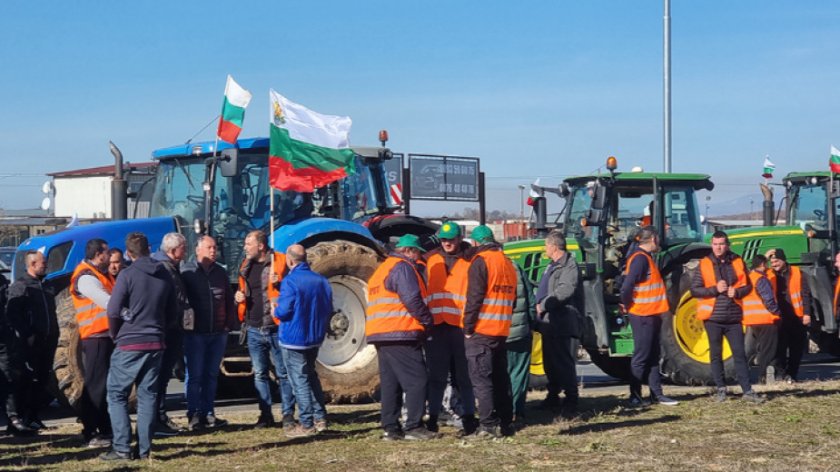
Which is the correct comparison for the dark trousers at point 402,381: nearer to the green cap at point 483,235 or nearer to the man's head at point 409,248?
the man's head at point 409,248

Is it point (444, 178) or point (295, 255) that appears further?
point (444, 178)

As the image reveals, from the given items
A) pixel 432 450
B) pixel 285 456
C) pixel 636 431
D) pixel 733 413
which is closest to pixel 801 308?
pixel 733 413

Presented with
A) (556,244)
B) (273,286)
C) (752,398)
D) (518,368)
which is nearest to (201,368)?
(273,286)

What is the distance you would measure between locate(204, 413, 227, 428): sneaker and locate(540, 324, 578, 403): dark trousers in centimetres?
318

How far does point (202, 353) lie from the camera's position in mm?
11148

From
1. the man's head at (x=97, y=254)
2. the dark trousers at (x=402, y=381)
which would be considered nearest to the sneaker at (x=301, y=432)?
the dark trousers at (x=402, y=381)

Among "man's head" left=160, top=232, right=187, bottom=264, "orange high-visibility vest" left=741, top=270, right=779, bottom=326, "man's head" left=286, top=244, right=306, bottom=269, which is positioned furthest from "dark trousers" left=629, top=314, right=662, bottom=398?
"man's head" left=160, top=232, right=187, bottom=264

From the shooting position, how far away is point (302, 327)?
1040cm

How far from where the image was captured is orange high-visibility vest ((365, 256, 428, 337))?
9984mm

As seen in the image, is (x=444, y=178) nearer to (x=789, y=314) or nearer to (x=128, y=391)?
(x=789, y=314)

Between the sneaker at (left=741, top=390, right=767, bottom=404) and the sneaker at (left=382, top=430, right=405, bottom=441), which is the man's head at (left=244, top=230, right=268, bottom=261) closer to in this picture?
the sneaker at (left=382, top=430, right=405, bottom=441)

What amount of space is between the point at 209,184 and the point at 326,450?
4162 millimetres

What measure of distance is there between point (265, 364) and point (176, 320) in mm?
1338

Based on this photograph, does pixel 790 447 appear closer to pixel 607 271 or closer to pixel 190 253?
pixel 607 271
